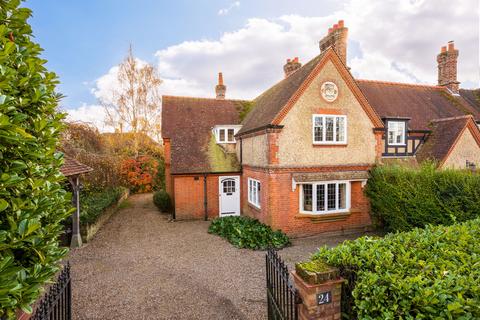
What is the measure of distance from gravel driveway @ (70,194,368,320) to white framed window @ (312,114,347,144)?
474cm

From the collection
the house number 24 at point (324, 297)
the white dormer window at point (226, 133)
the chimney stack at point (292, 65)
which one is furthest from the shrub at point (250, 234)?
the chimney stack at point (292, 65)

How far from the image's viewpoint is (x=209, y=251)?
10250 millimetres

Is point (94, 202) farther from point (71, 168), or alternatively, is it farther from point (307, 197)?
point (307, 197)

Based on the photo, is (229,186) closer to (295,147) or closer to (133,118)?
(295,147)

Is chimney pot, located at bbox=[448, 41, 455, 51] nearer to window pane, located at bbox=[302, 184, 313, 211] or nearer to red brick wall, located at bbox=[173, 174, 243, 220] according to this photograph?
window pane, located at bbox=[302, 184, 313, 211]

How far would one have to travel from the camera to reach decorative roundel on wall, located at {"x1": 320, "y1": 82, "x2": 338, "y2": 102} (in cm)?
1191

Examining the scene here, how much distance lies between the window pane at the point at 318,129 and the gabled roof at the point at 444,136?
254 inches

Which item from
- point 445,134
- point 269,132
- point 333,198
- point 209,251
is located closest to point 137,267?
point 209,251

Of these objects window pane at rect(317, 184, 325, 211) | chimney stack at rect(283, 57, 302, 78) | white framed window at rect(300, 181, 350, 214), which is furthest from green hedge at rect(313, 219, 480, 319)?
chimney stack at rect(283, 57, 302, 78)

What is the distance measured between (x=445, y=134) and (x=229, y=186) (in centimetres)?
1285

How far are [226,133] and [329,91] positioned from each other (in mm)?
6990

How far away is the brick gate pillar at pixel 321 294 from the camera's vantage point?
11.8 ft

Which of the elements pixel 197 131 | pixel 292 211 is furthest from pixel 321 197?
pixel 197 131

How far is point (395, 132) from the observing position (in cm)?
1454
